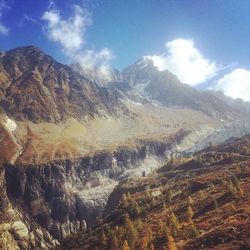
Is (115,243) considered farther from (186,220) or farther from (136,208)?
(136,208)

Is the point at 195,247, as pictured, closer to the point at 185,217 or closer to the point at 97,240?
the point at 185,217

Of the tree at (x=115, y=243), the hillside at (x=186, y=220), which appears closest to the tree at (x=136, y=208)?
the hillside at (x=186, y=220)

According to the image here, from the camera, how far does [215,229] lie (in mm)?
90125

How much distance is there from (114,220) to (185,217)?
165 ft

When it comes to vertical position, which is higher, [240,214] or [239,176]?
[239,176]

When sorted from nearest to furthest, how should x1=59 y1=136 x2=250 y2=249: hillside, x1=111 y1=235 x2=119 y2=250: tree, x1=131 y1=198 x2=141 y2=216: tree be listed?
x1=59 y1=136 x2=250 y2=249: hillside
x1=111 y1=235 x2=119 y2=250: tree
x1=131 y1=198 x2=141 y2=216: tree

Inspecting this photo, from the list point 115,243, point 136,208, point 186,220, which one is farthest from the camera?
point 136,208

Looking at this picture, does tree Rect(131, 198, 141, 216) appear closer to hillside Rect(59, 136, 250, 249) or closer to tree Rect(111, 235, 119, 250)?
hillside Rect(59, 136, 250, 249)

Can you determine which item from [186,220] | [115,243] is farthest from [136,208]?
[186,220]

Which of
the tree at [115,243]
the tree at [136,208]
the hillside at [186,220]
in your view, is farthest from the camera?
the tree at [136,208]

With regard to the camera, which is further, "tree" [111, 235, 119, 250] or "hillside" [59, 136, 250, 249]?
"tree" [111, 235, 119, 250]

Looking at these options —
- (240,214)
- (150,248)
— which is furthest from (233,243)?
(150,248)

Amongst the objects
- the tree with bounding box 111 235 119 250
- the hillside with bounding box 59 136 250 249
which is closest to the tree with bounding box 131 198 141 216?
the hillside with bounding box 59 136 250 249

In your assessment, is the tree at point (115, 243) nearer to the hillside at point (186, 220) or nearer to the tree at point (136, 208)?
the hillside at point (186, 220)
